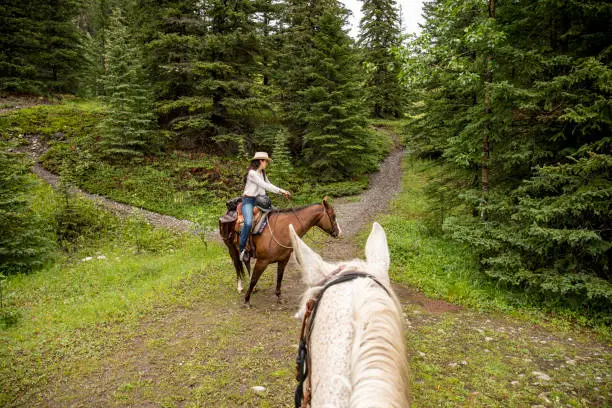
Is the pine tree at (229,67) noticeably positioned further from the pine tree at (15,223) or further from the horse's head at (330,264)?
the horse's head at (330,264)

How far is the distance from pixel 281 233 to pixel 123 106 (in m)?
12.5

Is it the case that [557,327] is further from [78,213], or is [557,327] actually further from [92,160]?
[92,160]

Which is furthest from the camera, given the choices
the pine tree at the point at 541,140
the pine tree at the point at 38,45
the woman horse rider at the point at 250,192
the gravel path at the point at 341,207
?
the pine tree at the point at 38,45

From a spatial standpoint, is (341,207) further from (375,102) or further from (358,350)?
(375,102)

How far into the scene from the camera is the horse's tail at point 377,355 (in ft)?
2.83

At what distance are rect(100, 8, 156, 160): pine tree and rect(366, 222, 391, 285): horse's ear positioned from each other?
595 inches

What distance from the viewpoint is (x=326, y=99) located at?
16391 millimetres

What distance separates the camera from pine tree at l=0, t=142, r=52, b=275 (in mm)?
7957

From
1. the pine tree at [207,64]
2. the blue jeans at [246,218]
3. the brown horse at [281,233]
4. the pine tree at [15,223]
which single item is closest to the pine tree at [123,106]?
the pine tree at [207,64]

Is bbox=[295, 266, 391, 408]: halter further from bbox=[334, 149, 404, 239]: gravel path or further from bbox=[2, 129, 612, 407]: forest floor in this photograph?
bbox=[334, 149, 404, 239]: gravel path

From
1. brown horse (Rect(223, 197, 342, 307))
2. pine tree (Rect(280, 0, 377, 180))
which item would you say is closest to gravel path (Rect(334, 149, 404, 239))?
pine tree (Rect(280, 0, 377, 180))

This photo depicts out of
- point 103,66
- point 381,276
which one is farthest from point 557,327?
point 103,66

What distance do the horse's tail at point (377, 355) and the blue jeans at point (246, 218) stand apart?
5.42 metres

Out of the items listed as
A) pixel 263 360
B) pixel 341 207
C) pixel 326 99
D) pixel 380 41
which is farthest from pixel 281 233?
pixel 380 41
